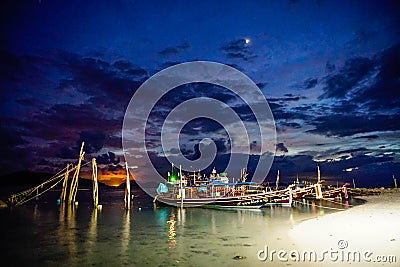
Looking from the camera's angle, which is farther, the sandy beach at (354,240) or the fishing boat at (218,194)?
the fishing boat at (218,194)

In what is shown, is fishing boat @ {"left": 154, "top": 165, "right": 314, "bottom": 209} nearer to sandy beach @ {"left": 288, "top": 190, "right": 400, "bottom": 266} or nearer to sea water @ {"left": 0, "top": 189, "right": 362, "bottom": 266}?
sea water @ {"left": 0, "top": 189, "right": 362, "bottom": 266}

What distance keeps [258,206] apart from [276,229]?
12405mm

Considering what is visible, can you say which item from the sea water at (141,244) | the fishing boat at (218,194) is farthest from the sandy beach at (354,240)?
the fishing boat at (218,194)

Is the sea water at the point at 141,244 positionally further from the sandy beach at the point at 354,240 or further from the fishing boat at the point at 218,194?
the fishing boat at the point at 218,194

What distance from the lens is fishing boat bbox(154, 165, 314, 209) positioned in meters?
32.7

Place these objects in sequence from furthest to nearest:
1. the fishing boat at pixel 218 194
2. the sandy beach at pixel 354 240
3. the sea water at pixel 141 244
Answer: the fishing boat at pixel 218 194, the sea water at pixel 141 244, the sandy beach at pixel 354 240

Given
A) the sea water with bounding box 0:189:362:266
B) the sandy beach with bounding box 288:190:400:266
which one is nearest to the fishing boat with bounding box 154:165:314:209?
the sea water with bounding box 0:189:362:266

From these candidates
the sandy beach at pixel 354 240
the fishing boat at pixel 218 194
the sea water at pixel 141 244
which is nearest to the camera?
the sandy beach at pixel 354 240

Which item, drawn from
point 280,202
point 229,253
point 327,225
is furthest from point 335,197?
point 229,253

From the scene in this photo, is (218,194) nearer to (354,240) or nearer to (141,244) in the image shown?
(141,244)

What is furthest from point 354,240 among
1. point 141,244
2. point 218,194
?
point 218,194

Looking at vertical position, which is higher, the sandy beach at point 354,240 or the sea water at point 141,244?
the sandy beach at point 354,240

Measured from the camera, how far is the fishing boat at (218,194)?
3269 cm

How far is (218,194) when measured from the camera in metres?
39.4
